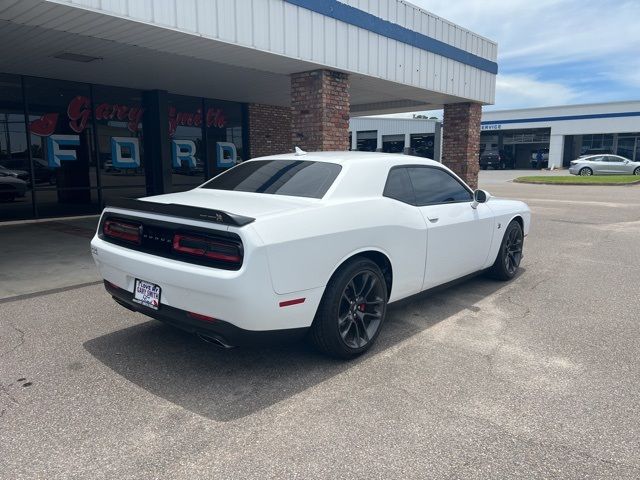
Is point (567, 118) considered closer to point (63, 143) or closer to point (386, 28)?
point (386, 28)

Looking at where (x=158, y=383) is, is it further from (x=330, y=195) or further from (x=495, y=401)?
(x=495, y=401)

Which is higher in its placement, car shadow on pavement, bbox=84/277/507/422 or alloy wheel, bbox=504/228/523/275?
alloy wheel, bbox=504/228/523/275

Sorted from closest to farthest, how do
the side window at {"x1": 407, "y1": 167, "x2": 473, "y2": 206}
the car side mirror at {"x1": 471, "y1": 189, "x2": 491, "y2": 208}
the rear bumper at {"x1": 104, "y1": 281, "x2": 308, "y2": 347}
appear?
the rear bumper at {"x1": 104, "y1": 281, "x2": 308, "y2": 347} < the side window at {"x1": 407, "y1": 167, "x2": 473, "y2": 206} < the car side mirror at {"x1": 471, "y1": 189, "x2": 491, "y2": 208}

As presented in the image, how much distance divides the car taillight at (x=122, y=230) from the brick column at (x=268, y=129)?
1145cm

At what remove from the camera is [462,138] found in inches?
547

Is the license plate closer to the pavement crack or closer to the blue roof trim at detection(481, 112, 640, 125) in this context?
the pavement crack

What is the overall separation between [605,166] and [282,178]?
34749mm

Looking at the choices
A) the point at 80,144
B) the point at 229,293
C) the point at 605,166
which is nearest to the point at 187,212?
the point at 229,293

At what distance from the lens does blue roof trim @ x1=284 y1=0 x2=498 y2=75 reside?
8102 millimetres

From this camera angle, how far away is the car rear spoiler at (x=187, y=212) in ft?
10.1

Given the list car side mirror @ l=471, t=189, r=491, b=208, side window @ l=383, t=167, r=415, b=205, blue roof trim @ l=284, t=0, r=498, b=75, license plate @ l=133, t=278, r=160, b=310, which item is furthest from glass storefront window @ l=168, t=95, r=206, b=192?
license plate @ l=133, t=278, r=160, b=310

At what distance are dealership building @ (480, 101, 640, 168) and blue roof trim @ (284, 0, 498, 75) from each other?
35.5 m

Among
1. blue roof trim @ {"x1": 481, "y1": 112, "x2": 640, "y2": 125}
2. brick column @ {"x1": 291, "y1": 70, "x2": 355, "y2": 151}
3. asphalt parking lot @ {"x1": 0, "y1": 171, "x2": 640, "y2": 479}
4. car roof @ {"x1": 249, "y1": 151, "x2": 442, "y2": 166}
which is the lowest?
asphalt parking lot @ {"x1": 0, "y1": 171, "x2": 640, "y2": 479}

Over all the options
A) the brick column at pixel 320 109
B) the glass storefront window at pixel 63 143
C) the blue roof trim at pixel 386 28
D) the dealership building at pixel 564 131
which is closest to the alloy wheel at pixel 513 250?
the brick column at pixel 320 109
